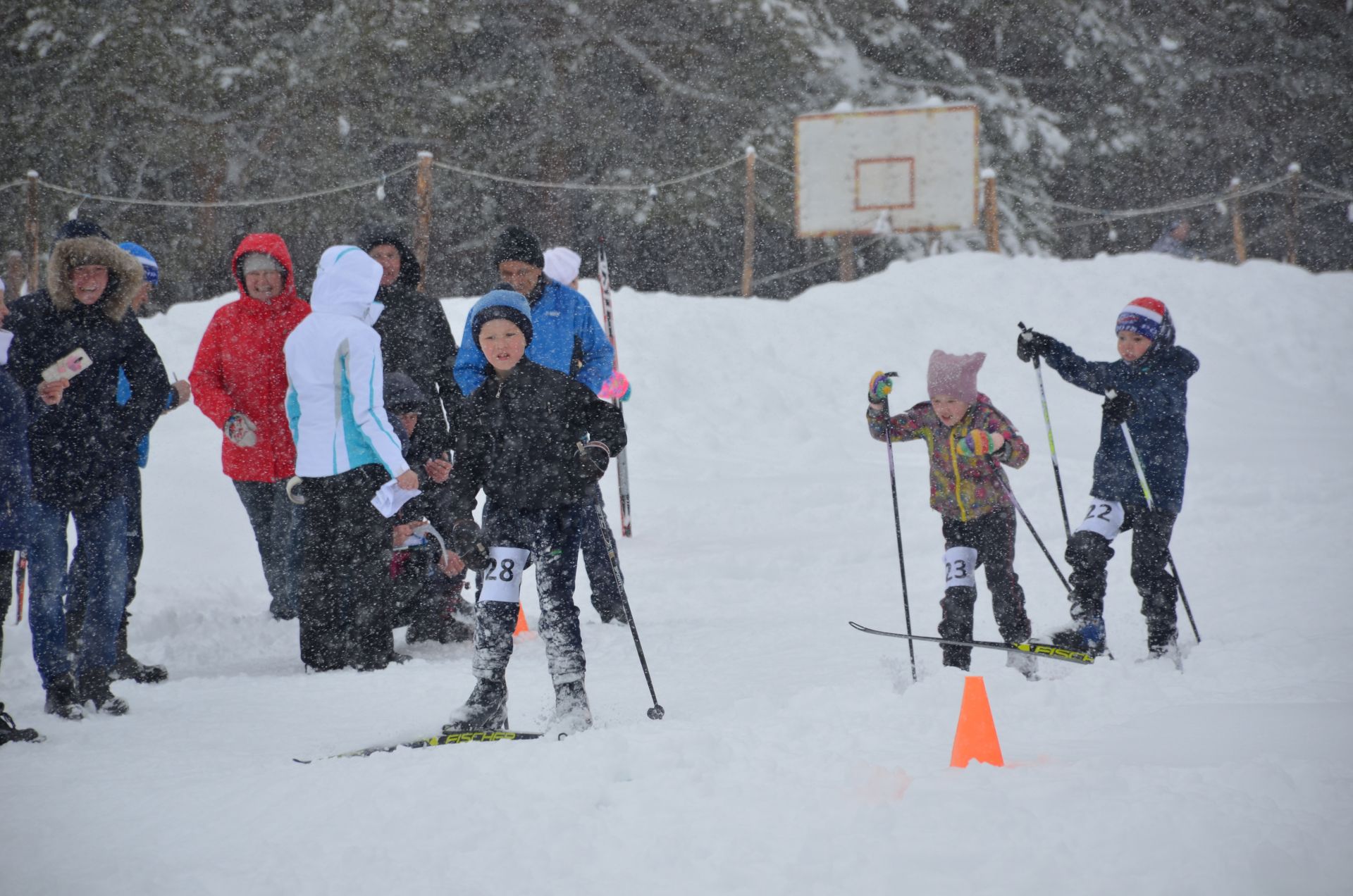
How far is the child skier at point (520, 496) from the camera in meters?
4.39

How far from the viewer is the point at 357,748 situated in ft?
14.0

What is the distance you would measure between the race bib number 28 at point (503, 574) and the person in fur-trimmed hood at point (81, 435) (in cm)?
169

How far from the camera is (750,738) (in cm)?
388

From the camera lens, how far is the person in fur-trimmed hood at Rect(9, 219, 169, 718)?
473cm

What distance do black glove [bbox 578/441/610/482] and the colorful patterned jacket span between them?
169cm

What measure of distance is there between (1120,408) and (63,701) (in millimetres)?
4762

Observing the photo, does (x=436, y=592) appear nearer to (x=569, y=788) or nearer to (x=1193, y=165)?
(x=569, y=788)

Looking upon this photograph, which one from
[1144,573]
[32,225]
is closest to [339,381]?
[1144,573]

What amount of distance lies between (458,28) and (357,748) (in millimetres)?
19495

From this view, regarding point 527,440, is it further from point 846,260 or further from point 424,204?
point 846,260

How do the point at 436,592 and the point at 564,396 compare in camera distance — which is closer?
the point at 564,396

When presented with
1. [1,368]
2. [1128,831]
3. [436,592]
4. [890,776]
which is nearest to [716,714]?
[890,776]

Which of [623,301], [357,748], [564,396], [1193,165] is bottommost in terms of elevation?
[357,748]

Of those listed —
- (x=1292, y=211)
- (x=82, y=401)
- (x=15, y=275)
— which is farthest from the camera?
(x=1292, y=211)
